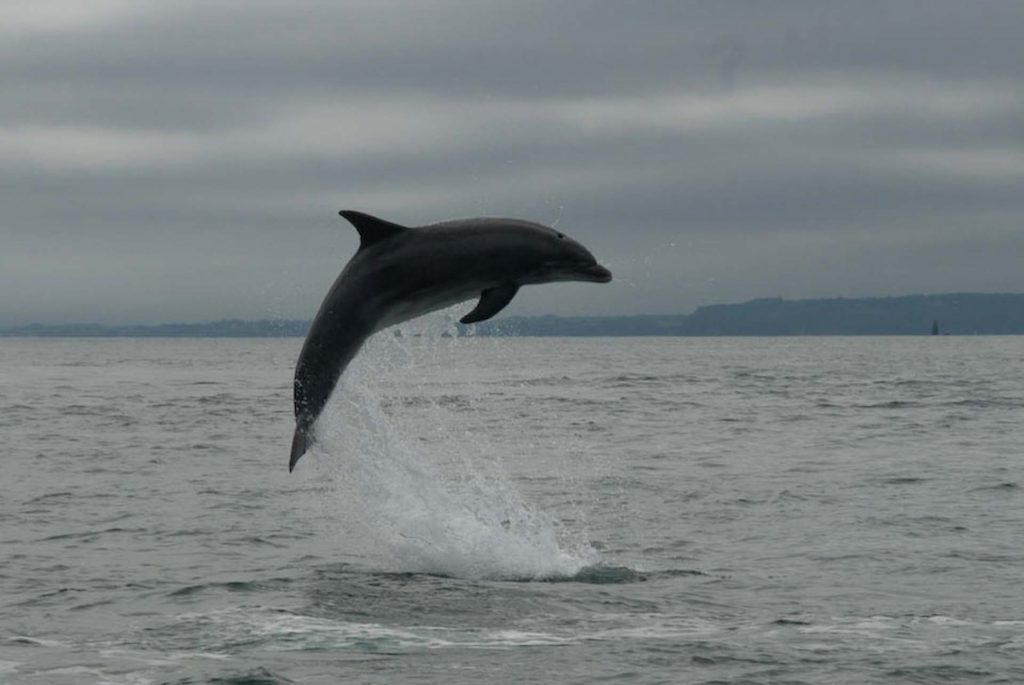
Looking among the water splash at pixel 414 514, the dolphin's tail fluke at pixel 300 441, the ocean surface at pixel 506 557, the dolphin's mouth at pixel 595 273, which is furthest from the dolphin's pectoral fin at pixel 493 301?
the water splash at pixel 414 514

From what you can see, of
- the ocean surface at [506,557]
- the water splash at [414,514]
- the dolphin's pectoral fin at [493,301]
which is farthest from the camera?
the water splash at [414,514]

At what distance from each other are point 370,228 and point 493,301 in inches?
48.4

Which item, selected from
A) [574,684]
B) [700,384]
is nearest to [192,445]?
[574,684]

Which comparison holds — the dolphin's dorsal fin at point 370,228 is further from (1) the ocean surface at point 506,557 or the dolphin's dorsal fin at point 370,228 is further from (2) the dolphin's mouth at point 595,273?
(1) the ocean surface at point 506,557

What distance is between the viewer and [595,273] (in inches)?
531

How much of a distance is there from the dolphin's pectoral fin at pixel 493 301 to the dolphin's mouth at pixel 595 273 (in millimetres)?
675

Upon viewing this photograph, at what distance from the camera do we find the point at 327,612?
50.0 ft

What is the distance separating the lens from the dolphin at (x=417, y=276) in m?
13.0

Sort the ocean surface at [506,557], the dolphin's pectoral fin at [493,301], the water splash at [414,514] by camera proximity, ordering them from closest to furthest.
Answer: the dolphin's pectoral fin at [493,301] < the ocean surface at [506,557] < the water splash at [414,514]

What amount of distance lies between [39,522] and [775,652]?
1262 cm

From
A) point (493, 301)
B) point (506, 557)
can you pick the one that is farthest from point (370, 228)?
point (506, 557)

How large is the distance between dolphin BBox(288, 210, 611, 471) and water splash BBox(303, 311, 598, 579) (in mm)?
1974

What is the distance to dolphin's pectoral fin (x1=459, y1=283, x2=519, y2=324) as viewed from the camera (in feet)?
42.5

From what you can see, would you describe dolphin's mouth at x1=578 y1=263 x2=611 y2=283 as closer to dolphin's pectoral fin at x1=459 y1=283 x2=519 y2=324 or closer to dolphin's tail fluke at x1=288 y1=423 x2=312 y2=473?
dolphin's pectoral fin at x1=459 y1=283 x2=519 y2=324
